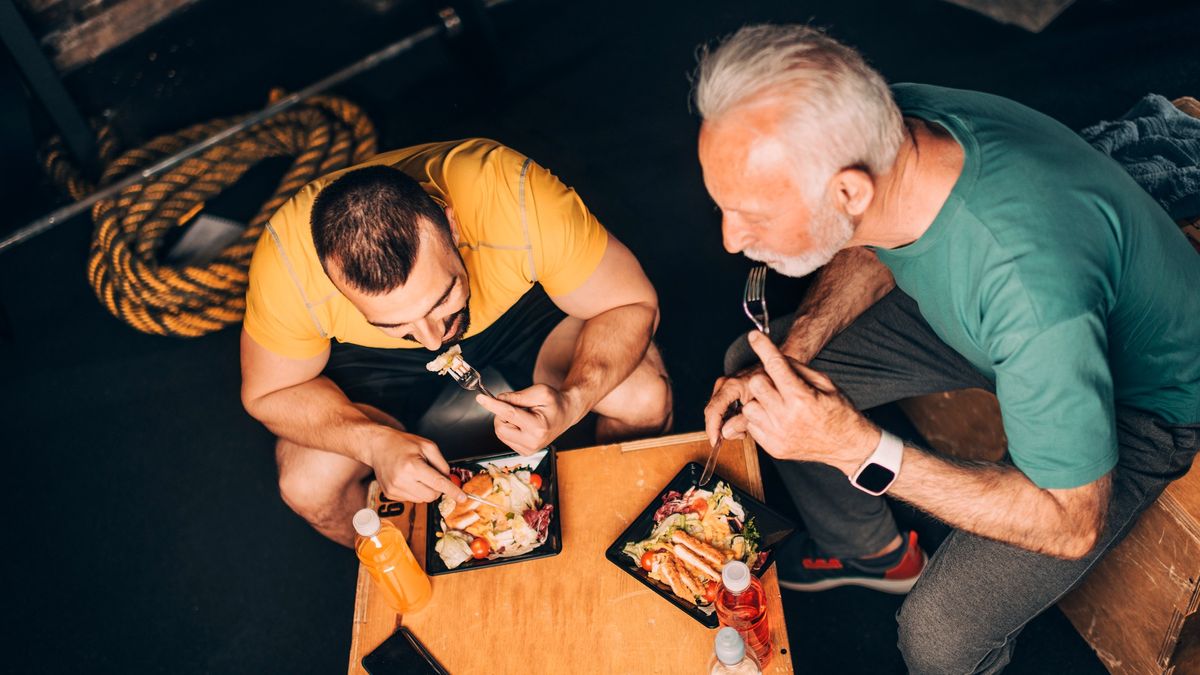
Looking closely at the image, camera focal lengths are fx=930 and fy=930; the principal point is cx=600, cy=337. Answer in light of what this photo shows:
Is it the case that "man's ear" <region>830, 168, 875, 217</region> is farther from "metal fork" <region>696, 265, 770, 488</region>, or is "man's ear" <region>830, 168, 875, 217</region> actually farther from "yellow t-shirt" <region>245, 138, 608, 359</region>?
"yellow t-shirt" <region>245, 138, 608, 359</region>

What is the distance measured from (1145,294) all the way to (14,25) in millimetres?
3436

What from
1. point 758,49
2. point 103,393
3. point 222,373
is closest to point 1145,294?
point 758,49

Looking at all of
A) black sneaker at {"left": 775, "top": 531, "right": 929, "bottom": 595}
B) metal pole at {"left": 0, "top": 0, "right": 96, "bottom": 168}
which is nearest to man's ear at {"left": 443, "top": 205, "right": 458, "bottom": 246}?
black sneaker at {"left": 775, "top": 531, "right": 929, "bottom": 595}

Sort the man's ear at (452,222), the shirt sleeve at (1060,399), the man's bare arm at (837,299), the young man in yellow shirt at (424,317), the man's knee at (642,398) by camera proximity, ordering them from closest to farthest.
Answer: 1. the shirt sleeve at (1060,399)
2. the young man in yellow shirt at (424,317)
3. the man's ear at (452,222)
4. the man's bare arm at (837,299)
5. the man's knee at (642,398)

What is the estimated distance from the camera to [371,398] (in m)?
2.32

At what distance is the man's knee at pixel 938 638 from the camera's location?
182 cm

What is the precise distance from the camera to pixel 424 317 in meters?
1.84

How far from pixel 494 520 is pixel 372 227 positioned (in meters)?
0.63

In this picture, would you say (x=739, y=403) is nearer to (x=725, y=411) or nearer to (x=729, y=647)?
(x=725, y=411)

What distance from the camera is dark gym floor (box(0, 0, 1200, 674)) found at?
256 cm

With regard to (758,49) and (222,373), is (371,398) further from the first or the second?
(758,49)

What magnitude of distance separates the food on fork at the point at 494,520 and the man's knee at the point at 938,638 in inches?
30.4

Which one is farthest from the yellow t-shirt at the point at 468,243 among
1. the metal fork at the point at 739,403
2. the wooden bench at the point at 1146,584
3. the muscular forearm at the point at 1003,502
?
the wooden bench at the point at 1146,584

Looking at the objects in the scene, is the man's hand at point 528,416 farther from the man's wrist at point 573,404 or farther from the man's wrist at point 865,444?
the man's wrist at point 865,444
